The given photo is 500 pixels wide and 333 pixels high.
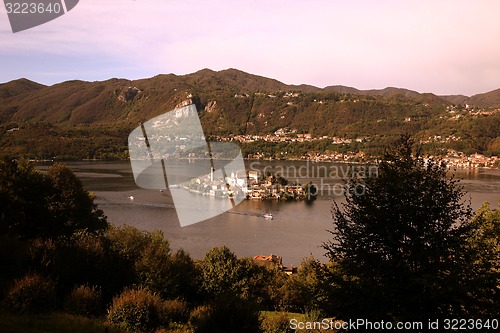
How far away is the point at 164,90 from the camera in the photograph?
290ft

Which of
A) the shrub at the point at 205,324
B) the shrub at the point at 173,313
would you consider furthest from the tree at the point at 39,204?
the shrub at the point at 205,324

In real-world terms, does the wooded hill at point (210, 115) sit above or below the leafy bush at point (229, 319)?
above

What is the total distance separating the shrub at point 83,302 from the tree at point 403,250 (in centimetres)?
180

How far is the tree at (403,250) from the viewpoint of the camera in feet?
10.3

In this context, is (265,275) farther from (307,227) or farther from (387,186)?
(307,227)

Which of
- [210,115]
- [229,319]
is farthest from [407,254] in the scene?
[210,115]

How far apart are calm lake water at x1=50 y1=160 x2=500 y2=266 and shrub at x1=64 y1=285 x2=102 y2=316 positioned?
Result: 782cm

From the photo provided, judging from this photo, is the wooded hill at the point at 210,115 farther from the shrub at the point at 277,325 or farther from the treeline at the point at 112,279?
the shrub at the point at 277,325

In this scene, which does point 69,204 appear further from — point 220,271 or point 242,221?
point 242,221

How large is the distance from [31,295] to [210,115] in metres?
73.1

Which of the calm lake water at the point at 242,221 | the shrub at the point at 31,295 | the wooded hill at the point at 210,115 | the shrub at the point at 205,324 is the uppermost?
the wooded hill at the point at 210,115

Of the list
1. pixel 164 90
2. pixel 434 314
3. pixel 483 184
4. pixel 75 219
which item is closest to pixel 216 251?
pixel 75 219

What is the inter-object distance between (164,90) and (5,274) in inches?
3478

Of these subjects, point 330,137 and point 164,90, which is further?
point 164,90
